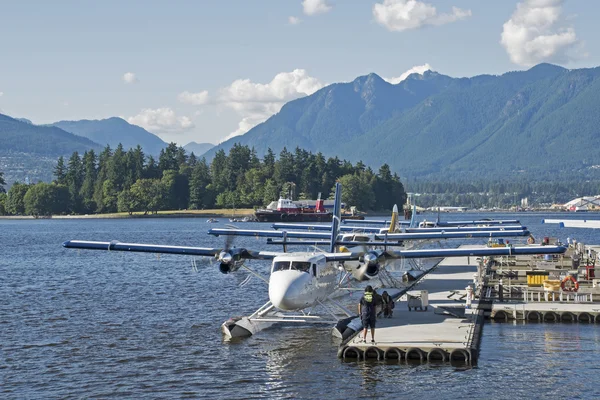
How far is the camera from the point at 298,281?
2666 cm

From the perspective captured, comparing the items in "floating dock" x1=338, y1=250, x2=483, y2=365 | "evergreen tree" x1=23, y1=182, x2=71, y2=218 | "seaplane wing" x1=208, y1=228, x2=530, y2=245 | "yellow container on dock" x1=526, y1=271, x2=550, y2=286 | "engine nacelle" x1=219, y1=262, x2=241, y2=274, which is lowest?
"floating dock" x1=338, y1=250, x2=483, y2=365

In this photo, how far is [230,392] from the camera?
2230 centimetres

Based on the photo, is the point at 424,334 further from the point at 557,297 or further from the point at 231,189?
the point at 231,189

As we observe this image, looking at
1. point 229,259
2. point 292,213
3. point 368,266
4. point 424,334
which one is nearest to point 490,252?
point 424,334

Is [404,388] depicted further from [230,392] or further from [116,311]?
[116,311]

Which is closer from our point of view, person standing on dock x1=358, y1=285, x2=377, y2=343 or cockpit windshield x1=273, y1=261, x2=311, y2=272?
person standing on dock x1=358, y1=285, x2=377, y2=343

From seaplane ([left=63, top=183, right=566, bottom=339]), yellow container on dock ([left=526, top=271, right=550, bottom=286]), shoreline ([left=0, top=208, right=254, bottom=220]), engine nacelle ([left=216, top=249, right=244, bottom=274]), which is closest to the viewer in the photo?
seaplane ([left=63, top=183, right=566, bottom=339])

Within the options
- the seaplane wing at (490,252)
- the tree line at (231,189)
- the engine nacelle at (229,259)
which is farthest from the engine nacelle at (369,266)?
the tree line at (231,189)

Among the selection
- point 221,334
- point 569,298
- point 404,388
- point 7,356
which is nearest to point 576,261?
point 569,298

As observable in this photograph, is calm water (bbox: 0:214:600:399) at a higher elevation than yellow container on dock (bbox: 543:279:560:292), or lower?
lower

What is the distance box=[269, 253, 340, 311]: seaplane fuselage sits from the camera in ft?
86.6

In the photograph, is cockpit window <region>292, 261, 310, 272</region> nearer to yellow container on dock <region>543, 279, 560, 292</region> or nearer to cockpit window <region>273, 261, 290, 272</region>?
cockpit window <region>273, 261, 290, 272</region>

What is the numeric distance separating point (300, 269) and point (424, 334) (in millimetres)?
4355

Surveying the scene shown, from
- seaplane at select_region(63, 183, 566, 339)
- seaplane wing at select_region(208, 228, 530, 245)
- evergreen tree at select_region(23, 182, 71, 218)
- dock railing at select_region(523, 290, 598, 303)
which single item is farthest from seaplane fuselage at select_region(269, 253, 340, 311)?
evergreen tree at select_region(23, 182, 71, 218)
